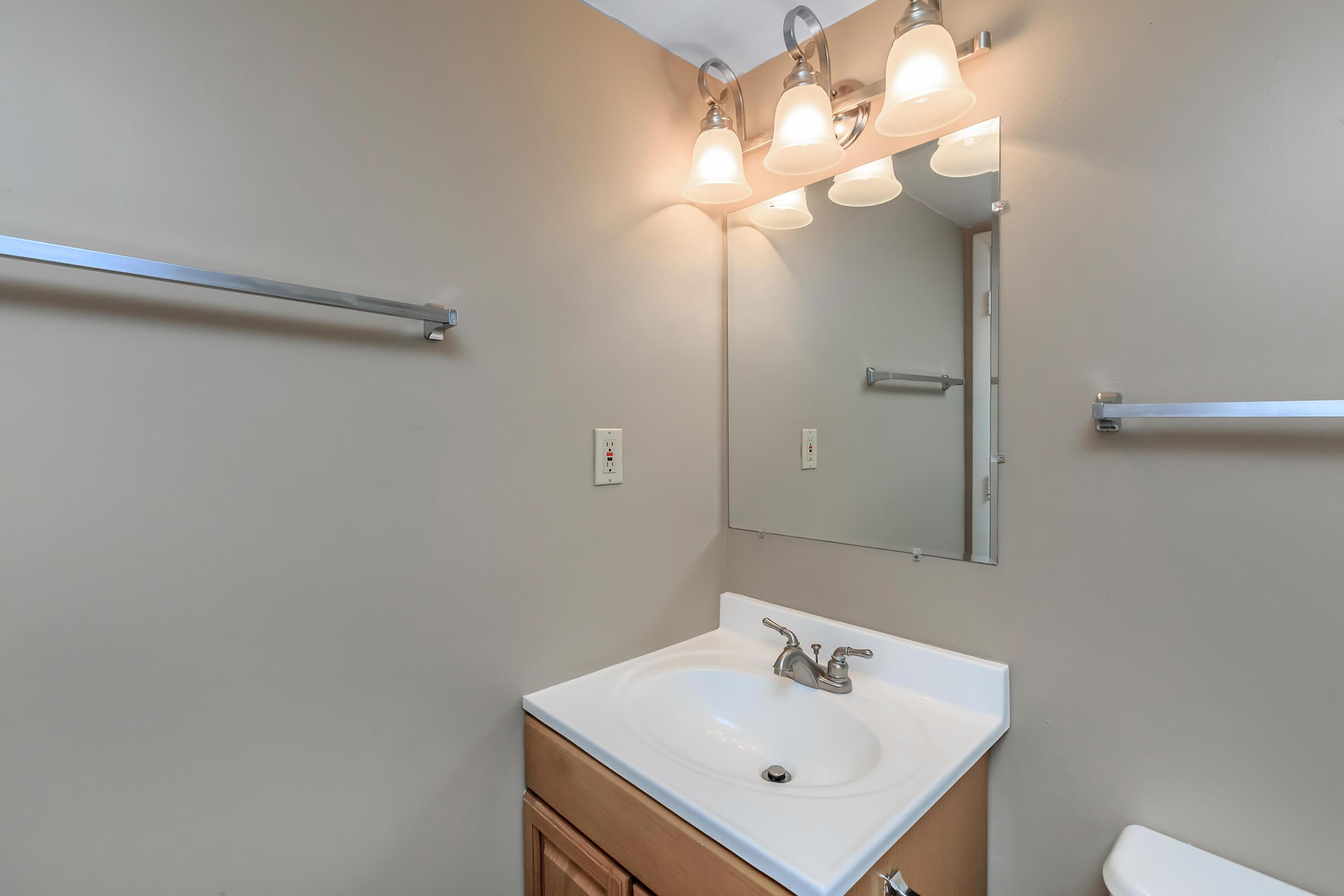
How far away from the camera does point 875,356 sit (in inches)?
50.4

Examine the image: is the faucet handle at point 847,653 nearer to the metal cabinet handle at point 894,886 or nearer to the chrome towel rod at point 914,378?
the metal cabinet handle at point 894,886

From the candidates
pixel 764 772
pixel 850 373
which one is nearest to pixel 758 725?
pixel 764 772

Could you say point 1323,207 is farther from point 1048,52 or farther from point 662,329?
point 662,329

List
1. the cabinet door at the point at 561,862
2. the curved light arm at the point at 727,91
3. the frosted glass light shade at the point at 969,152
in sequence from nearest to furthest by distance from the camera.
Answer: the cabinet door at the point at 561,862 → the frosted glass light shade at the point at 969,152 → the curved light arm at the point at 727,91

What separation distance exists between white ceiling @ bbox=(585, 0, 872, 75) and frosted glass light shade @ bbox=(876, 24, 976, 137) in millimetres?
296

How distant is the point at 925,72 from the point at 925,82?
18 millimetres

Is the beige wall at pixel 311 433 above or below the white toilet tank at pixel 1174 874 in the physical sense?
above

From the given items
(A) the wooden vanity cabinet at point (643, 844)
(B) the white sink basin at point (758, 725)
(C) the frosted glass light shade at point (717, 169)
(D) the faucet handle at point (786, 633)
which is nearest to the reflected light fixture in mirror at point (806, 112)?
(C) the frosted glass light shade at point (717, 169)

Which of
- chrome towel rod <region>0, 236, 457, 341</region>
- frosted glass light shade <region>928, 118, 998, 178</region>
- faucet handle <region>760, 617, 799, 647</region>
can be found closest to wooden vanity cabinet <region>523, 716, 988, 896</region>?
faucet handle <region>760, 617, 799, 647</region>

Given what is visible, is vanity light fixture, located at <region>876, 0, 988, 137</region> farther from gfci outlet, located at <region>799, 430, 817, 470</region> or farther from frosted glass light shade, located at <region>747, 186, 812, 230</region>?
gfci outlet, located at <region>799, 430, 817, 470</region>

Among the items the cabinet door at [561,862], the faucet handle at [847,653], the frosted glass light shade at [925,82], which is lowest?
the cabinet door at [561,862]

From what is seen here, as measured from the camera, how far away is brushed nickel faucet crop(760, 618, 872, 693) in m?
1.15

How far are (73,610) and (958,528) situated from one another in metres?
1.32

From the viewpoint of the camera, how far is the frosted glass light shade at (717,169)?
1.28 metres
